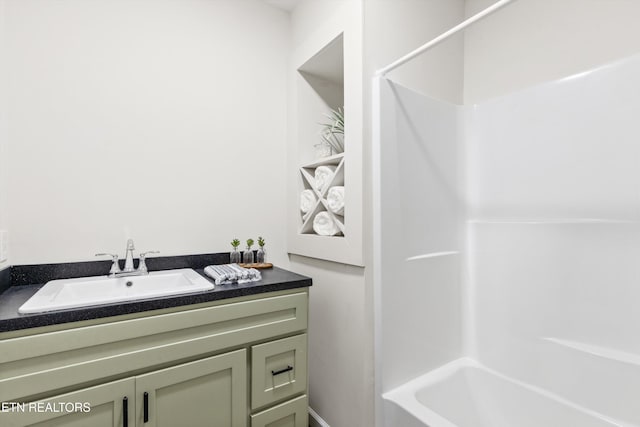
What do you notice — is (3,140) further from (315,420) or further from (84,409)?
(315,420)

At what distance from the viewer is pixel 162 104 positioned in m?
1.75

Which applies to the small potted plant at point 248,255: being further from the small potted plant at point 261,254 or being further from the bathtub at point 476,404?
the bathtub at point 476,404

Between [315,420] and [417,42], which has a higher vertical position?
[417,42]

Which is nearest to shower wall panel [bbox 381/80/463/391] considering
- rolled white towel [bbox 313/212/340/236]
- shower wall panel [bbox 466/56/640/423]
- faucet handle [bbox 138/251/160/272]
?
shower wall panel [bbox 466/56/640/423]

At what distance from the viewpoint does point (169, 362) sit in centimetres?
122

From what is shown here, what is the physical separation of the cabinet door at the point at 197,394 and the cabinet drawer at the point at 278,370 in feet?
0.17

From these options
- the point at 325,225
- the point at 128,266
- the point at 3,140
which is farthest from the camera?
the point at 325,225

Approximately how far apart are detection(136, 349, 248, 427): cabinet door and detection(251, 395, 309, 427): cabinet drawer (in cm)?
7

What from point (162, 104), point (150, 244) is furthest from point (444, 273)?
point (162, 104)

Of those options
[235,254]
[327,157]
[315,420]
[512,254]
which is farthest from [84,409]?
[512,254]

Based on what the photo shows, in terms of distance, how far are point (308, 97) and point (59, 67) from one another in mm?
1282

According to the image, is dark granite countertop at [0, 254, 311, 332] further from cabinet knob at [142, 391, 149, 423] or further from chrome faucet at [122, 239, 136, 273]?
cabinet knob at [142, 391, 149, 423]

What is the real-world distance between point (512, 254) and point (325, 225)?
3.25ft

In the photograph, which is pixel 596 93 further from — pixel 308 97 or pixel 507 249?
pixel 308 97
